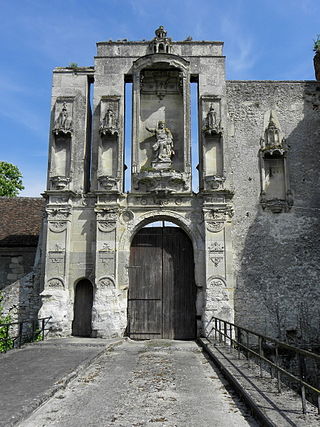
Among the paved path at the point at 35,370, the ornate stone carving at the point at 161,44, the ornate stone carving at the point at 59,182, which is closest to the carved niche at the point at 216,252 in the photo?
the paved path at the point at 35,370

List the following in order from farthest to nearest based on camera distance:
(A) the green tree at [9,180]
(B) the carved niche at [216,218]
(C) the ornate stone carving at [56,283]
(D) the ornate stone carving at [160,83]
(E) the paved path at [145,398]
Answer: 1. (A) the green tree at [9,180]
2. (D) the ornate stone carving at [160,83]
3. (B) the carved niche at [216,218]
4. (C) the ornate stone carving at [56,283]
5. (E) the paved path at [145,398]

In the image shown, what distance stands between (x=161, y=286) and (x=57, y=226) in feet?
11.9

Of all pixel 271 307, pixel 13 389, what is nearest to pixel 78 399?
pixel 13 389

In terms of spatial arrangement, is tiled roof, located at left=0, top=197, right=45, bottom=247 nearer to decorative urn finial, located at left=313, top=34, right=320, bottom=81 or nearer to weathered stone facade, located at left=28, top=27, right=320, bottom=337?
weathered stone facade, located at left=28, top=27, right=320, bottom=337

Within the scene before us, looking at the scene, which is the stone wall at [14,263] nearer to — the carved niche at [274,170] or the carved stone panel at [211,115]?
the carved stone panel at [211,115]

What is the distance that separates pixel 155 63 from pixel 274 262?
7.34 m

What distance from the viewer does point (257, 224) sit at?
43.3 ft

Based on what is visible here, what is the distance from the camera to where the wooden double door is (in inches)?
501

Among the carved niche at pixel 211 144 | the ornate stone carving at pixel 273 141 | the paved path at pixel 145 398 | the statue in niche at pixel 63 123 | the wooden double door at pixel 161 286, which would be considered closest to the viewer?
the paved path at pixel 145 398

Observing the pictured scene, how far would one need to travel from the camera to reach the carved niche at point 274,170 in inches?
521

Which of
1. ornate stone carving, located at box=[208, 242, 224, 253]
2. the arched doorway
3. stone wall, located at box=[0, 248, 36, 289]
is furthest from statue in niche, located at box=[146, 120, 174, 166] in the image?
stone wall, located at box=[0, 248, 36, 289]

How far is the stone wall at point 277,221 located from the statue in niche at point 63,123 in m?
5.05

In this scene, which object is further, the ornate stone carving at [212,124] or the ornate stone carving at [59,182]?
the ornate stone carving at [212,124]

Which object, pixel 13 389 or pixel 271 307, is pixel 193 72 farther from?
pixel 13 389
